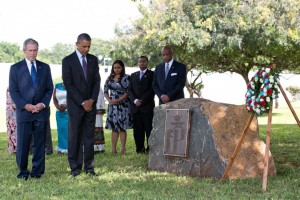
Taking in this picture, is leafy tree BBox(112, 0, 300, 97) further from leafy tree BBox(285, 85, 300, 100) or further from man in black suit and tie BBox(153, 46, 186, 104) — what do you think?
leafy tree BBox(285, 85, 300, 100)

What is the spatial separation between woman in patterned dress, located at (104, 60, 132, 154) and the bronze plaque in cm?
249

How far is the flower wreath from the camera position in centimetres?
699

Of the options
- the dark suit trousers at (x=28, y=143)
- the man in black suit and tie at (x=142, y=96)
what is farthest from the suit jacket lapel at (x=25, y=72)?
the man in black suit and tie at (x=142, y=96)

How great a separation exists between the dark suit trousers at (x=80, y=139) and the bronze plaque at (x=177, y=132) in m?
1.28

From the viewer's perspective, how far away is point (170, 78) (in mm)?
9867

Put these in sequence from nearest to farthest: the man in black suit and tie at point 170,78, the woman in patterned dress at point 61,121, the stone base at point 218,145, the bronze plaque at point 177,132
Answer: the stone base at point 218,145, the bronze plaque at point 177,132, the man in black suit and tie at point 170,78, the woman in patterned dress at point 61,121

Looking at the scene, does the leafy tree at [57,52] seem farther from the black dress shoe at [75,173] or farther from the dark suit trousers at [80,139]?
the black dress shoe at [75,173]

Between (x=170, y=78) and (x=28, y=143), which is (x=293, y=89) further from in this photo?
(x=28, y=143)

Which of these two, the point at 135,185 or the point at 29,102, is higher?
the point at 29,102

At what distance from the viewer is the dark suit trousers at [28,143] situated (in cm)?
800

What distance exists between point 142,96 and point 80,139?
8.95 feet

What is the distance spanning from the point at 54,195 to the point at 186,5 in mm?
15505

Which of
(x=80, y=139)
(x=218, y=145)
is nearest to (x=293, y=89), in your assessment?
(x=218, y=145)

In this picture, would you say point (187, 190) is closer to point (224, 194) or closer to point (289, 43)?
point (224, 194)
